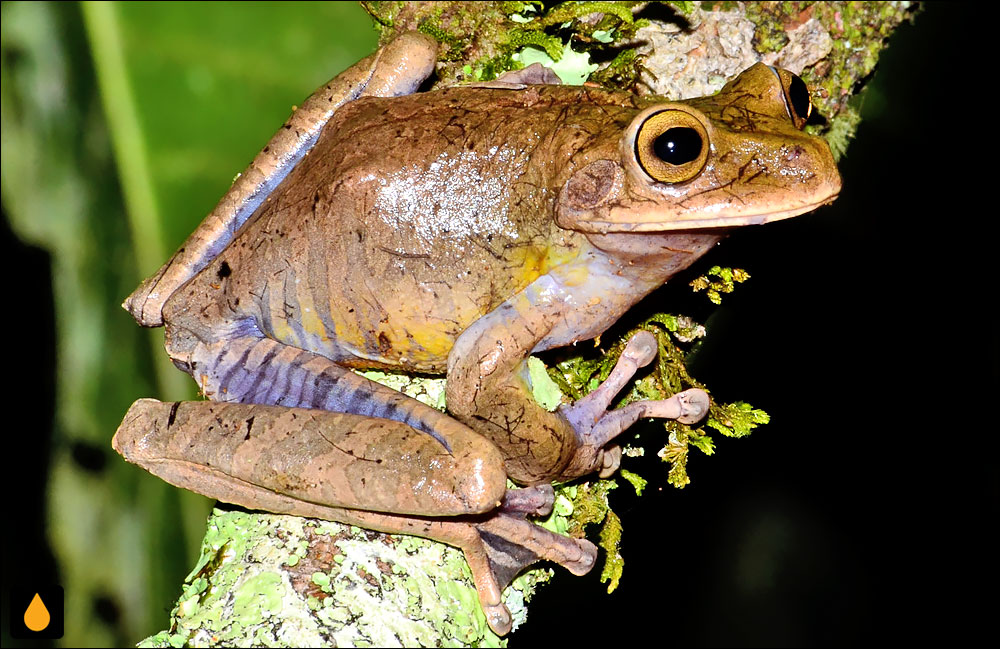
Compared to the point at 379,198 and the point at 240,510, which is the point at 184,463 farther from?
the point at 379,198

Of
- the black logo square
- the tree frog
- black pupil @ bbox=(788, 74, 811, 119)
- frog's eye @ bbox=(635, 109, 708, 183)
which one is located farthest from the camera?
the black logo square

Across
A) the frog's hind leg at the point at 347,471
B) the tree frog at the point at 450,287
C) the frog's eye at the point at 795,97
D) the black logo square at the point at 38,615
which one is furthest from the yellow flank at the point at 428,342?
the black logo square at the point at 38,615

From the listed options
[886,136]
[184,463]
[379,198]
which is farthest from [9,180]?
[886,136]

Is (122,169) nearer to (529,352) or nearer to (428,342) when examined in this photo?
(428,342)

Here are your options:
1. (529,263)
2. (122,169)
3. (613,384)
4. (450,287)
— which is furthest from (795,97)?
(122,169)

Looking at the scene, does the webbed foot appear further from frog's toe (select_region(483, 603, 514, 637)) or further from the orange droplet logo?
the orange droplet logo

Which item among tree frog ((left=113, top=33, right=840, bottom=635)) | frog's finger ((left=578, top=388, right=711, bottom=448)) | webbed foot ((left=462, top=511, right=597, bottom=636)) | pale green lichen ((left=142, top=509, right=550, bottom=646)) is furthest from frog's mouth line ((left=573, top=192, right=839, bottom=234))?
pale green lichen ((left=142, top=509, right=550, bottom=646))

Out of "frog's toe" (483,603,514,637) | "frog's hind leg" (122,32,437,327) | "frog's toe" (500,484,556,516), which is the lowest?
"frog's toe" (483,603,514,637)
